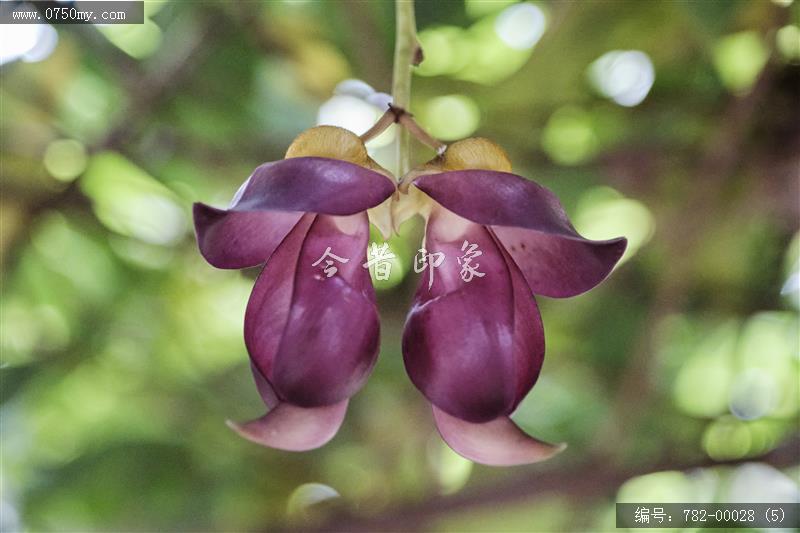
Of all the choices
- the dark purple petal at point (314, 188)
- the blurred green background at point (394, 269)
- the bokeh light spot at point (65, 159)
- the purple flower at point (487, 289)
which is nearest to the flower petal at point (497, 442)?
the purple flower at point (487, 289)

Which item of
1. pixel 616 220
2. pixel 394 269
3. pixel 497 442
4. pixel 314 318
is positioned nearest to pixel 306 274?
pixel 314 318

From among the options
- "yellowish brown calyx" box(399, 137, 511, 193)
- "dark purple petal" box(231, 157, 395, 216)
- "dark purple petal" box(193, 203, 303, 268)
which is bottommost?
"dark purple petal" box(193, 203, 303, 268)

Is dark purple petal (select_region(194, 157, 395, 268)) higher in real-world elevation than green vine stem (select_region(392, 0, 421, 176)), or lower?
lower

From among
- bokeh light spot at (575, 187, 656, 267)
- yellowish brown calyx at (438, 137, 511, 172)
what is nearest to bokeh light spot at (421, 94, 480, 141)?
bokeh light spot at (575, 187, 656, 267)

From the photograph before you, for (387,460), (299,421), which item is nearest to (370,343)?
(299,421)

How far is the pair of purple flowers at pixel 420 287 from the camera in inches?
16.0

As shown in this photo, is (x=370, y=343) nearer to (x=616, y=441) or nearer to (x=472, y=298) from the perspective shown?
(x=472, y=298)

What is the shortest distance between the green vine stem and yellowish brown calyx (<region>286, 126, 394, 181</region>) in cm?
3

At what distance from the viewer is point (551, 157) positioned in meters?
1.04

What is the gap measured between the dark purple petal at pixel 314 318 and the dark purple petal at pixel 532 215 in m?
0.06

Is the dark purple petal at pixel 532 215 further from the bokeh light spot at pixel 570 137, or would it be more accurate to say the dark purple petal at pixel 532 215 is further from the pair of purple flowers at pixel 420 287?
the bokeh light spot at pixel 570 137

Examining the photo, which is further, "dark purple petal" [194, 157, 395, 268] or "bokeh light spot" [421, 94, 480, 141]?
"bokeh light spot" [421, 94, 480, 141]

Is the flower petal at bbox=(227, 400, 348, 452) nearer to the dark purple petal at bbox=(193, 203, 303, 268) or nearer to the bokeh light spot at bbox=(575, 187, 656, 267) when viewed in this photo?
the dark purple petal at bbox=(193, 203, 303, 268)

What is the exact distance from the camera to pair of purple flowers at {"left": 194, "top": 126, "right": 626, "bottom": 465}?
16.0 inches
